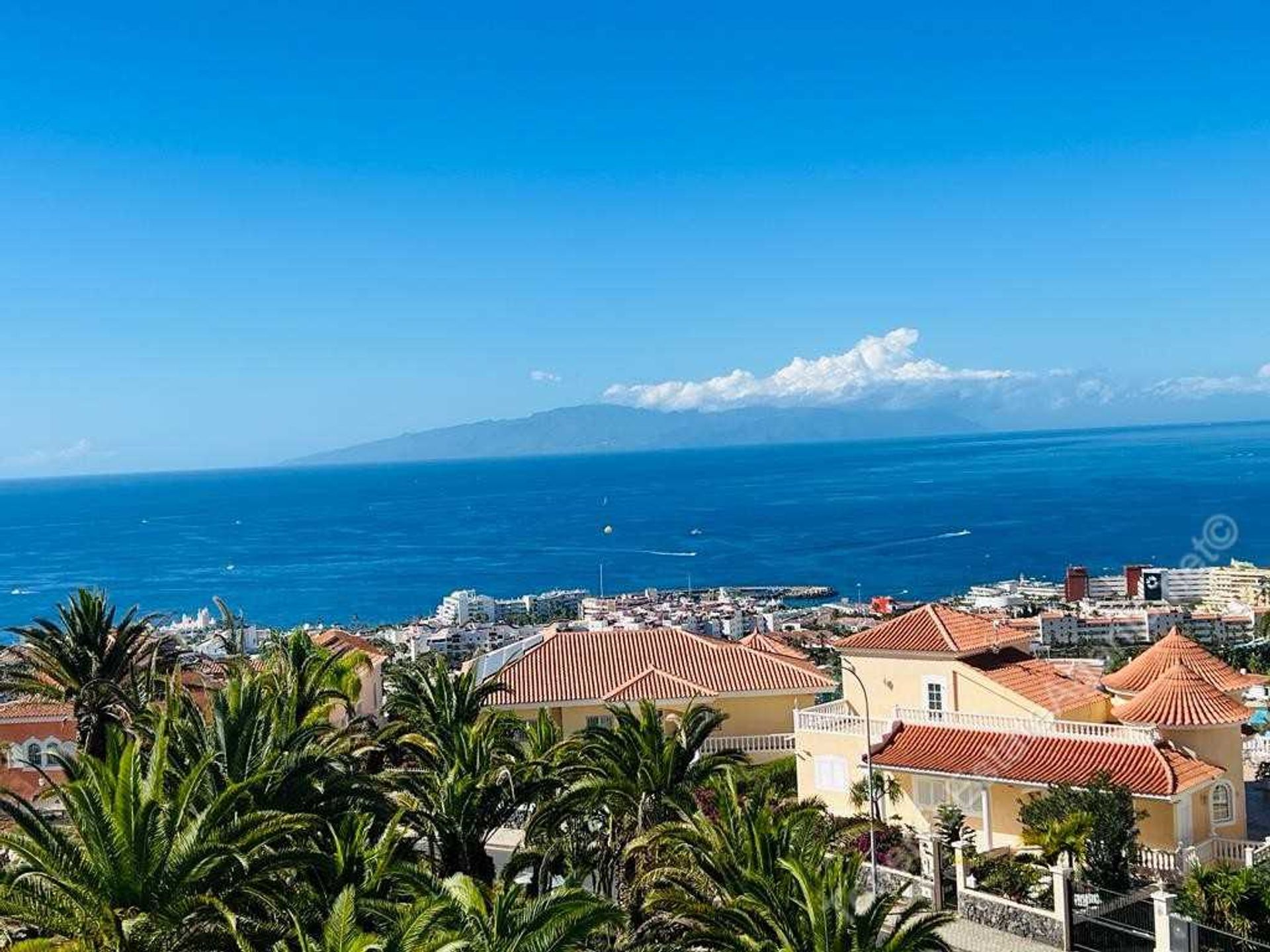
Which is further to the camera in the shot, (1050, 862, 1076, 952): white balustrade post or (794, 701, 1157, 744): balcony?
(794, 701, 1157, 744): balcony

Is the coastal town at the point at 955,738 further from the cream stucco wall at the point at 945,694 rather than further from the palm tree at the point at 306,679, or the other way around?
the palm tree at the point at 306,679

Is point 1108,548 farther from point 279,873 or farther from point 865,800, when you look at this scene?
point 279,873

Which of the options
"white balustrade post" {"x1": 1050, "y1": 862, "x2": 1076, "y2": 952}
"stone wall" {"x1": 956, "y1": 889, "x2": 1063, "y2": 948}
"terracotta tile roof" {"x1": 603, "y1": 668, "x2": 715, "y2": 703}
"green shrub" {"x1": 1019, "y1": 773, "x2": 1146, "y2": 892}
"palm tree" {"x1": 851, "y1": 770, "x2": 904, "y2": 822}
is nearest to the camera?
"white balustrade post" {"x1": 1050, "y1": 862, "x2": 1076, "y2": 952}

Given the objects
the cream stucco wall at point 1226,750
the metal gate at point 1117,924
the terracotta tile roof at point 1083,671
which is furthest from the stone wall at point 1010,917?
the terracotta tile roof at point 1083,671

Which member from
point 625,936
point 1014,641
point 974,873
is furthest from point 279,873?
point 1014,641

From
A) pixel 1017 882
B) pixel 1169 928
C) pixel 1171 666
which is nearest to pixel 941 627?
pixel 1171 666

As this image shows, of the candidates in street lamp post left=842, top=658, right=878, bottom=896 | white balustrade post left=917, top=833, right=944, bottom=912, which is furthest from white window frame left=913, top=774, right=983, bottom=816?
white balustrade post left=917, top=833, right=944, bottom=912

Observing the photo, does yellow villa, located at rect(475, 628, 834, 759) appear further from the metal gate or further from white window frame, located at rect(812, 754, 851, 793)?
the metal gate
